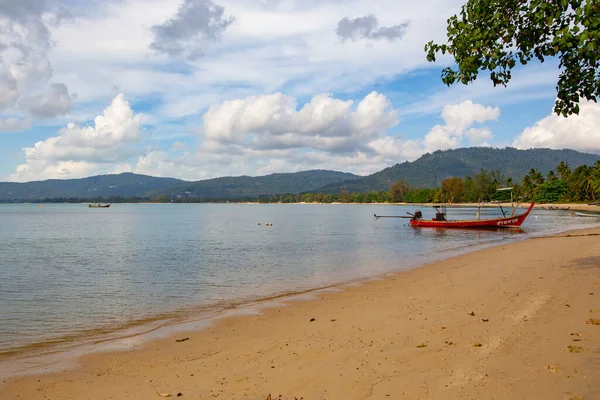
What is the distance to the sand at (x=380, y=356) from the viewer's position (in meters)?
6.96

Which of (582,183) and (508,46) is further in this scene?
(582,183)

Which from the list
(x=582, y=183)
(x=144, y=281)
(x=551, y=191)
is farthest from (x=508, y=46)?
(x=551, y=191)

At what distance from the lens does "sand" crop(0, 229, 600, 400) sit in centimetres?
696

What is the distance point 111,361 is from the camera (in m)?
10.1

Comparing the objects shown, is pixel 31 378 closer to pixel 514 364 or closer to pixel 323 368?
pixel 323 368

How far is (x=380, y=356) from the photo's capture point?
336 inches

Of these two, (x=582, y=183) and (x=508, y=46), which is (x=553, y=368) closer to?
(x=508, y=46)

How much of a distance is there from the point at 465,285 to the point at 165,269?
1838 centimetres

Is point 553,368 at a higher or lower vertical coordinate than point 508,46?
lower

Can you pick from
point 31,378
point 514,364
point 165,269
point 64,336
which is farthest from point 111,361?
point 165,269

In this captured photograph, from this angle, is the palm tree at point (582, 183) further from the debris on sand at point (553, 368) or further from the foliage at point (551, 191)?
the debris on sand at point (553, 368)

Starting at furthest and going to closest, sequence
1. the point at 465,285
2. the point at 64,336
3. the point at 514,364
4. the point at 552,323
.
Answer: the point at 465,285 → the point at 64,336 → the point at 552,323 → the point at 514,364

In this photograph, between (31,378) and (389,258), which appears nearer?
(31,378)

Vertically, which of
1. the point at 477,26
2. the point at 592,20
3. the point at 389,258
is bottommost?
the point at 389,258
